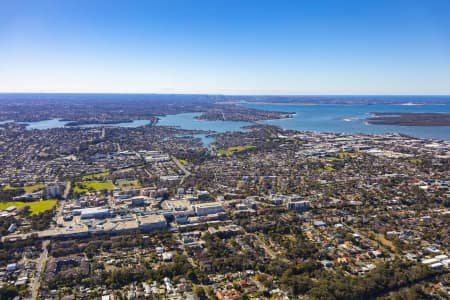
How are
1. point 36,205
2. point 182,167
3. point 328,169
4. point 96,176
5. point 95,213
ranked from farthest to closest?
point 182,167
point 328,169
point 96,176
point 36,205
point 95,213

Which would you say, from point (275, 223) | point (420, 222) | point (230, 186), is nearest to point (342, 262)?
point (275, 223)

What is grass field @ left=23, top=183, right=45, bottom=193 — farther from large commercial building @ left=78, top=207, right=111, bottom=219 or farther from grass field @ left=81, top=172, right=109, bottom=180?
large commercial building @ left=78, top=207, right=111, bottom=219

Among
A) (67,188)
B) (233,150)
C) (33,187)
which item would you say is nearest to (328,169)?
(233,150)

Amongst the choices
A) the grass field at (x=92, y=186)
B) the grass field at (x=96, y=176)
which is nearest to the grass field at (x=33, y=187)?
the grass field at (x=92, y=186)

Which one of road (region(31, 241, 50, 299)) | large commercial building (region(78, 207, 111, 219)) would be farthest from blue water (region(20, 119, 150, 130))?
road (region(31, 241, 50, 299))

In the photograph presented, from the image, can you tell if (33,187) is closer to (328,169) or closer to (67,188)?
(67,188)

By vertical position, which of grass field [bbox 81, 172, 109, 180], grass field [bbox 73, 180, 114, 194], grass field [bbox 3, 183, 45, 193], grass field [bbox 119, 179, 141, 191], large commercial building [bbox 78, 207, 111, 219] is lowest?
grass field [bbox 3, 183, 45, 193]
